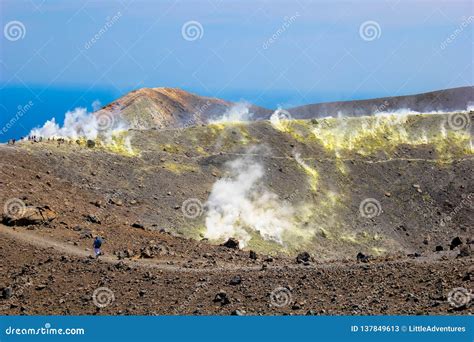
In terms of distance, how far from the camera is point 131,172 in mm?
43188

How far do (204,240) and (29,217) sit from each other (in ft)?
28.7

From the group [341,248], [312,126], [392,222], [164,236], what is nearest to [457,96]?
[312,126]

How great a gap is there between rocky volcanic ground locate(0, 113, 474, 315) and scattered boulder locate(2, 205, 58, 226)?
2.0 inches

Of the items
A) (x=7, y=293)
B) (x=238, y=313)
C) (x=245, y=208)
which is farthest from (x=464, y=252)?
(x=7, y=293)

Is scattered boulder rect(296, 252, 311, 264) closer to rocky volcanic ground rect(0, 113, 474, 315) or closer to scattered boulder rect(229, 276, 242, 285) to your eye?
rocky volcanic ground rect(0, 113, 474, 315)

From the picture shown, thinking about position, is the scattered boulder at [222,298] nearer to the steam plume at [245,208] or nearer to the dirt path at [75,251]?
the dirt path at [75,251]

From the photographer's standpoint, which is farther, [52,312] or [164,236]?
[164,236]

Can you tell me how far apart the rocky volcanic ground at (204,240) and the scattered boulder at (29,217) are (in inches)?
2.0

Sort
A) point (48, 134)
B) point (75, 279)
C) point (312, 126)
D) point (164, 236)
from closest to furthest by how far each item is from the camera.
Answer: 1. point (75, 279)
2. point (164, 236)
3. point (48, 134)
4. point (312, 126)

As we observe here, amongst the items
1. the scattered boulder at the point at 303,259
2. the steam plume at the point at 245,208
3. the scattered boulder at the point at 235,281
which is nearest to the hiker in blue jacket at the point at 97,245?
the scattered boulder at the point at 235,281

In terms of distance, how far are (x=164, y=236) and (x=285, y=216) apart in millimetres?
10444

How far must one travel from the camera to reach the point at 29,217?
1310 inches

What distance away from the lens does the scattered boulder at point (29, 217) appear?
108 feet

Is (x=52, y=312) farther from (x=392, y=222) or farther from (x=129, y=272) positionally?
(x=392, y=222)
